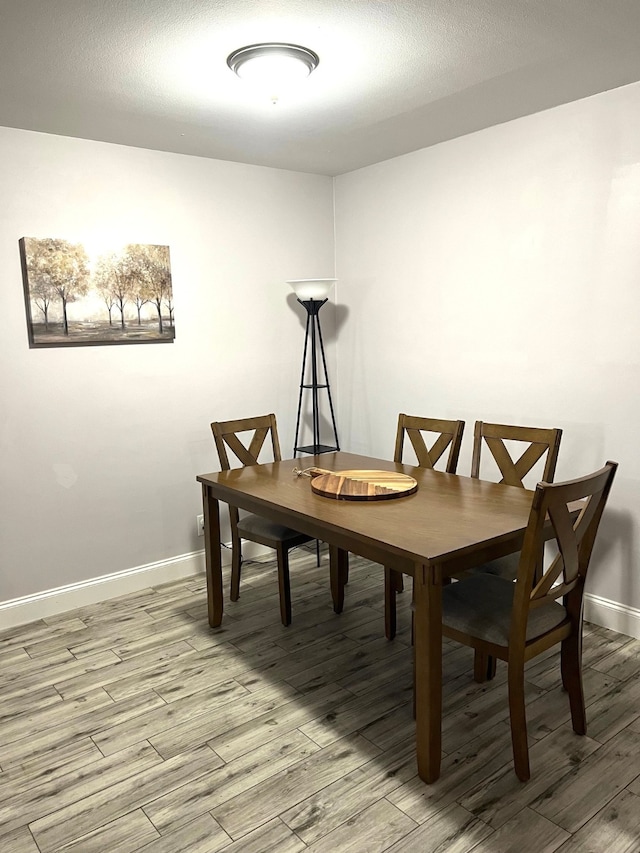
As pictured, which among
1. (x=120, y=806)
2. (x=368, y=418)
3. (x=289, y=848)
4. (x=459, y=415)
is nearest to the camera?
(x=289, y=848)

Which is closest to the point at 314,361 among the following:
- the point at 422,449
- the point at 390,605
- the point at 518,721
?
the point at 422,449

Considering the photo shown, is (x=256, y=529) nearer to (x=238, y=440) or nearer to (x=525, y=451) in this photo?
(x=238, y=440)

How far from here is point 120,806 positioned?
2.00m

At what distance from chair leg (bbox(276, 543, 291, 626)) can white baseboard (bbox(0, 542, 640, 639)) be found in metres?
0.95

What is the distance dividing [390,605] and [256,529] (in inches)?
29.5

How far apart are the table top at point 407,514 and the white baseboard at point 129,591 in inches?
36.8

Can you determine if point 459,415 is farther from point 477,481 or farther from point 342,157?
point 342,157

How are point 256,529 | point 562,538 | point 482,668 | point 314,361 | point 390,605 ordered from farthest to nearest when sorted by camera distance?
point 314,361
point 256,529
point 390,605
point 482,668
point 562,538

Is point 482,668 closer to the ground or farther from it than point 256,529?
closer to the ground

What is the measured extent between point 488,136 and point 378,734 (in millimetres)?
2869

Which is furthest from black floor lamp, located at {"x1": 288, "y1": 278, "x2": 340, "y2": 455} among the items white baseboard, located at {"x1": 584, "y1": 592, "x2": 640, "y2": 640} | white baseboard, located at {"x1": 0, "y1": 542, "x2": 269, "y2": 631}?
white baseboard, located at {"x1": 584, "y1": 592, "x2": 640, "y2": 640}

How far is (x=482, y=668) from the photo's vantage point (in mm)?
2584

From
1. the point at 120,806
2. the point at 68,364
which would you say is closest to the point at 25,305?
the point at 68,364

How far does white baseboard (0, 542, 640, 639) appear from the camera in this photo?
3012 millimetres
